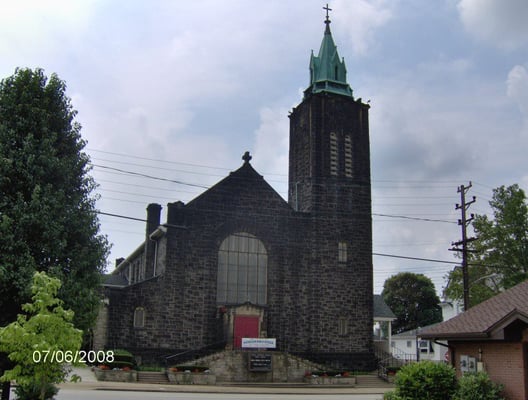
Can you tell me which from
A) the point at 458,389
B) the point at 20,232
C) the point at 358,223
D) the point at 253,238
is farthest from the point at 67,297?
the point at 358,223

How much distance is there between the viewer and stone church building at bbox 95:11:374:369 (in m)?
33.6

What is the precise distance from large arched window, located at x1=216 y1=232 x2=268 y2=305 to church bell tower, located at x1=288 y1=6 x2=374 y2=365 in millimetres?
3007

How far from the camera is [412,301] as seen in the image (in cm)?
7319

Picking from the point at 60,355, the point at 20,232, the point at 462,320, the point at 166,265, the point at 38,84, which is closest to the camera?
the point at 60,355

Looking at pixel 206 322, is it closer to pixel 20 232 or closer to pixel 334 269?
pixel 334 269

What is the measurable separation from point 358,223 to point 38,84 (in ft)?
80.7

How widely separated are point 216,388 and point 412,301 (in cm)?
4977

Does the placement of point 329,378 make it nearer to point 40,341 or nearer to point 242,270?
point 242,270

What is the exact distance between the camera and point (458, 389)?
16656 mm

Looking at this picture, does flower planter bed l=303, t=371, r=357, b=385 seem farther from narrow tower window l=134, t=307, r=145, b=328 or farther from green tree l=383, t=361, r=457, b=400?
green tree l=383, t=361, r=457, b=400

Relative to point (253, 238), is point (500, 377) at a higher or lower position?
lower

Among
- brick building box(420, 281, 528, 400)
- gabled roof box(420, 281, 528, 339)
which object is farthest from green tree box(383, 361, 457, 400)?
gabled roof box(420, 281, 528, 339)

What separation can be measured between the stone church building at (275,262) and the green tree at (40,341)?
20.0 m

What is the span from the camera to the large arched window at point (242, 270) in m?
35.6
